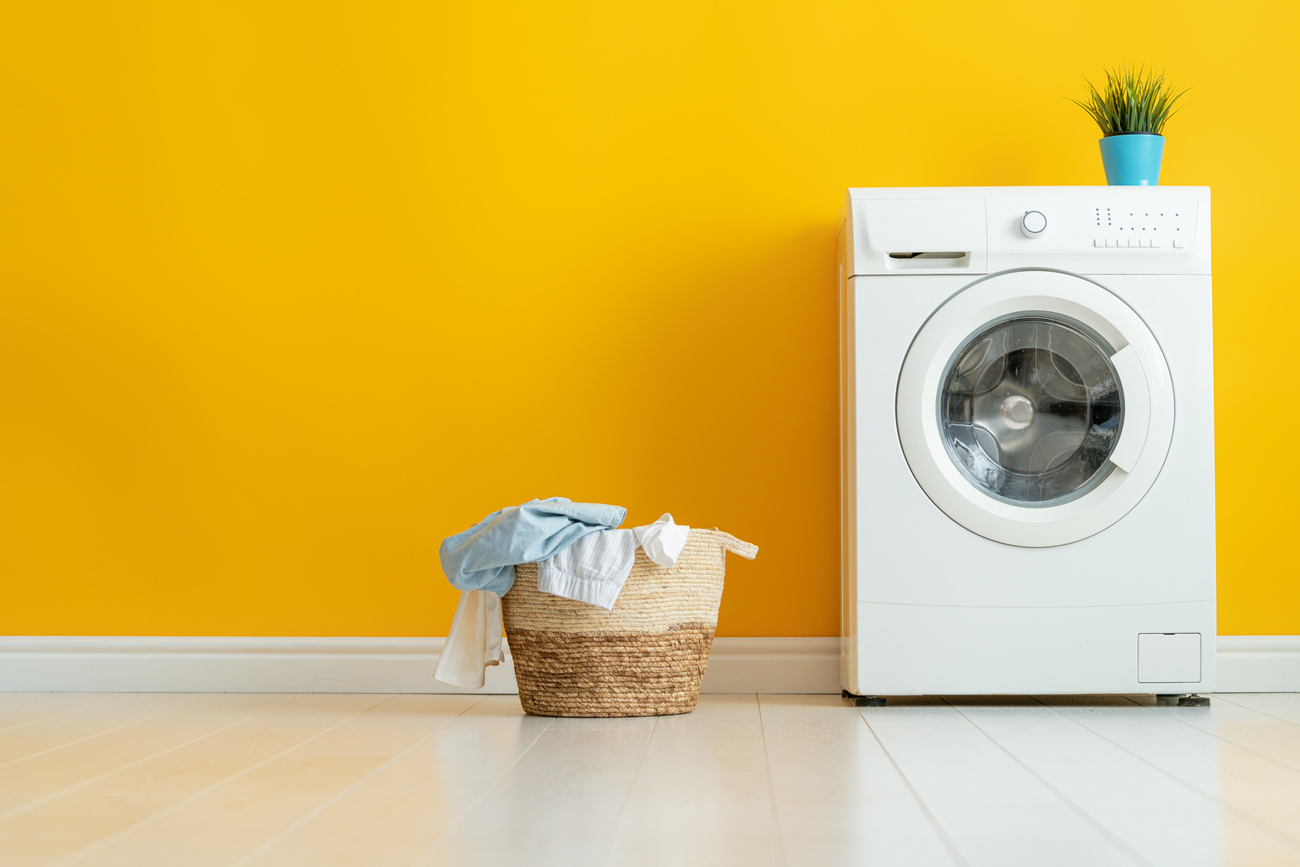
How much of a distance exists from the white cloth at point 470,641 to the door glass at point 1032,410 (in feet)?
2.64

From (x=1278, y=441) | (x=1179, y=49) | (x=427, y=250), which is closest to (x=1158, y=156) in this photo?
(x=1179, y=49)

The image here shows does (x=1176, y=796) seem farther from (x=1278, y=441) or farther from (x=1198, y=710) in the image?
(x=1278, y=441)

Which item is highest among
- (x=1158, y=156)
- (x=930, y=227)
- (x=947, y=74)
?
(x=947, y=74)

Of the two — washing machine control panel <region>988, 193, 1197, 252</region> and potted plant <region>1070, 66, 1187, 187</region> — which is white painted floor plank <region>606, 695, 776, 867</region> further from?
potted plant <region>1070, 66, 1187, 187</region>

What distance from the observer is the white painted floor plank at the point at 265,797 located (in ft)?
3.04

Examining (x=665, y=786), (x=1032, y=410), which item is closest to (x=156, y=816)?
(x=665, y=786)

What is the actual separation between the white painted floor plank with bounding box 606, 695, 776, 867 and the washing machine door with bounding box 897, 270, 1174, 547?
0.54 m

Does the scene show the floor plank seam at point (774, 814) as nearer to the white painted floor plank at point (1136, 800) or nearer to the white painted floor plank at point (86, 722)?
the white painted floor plank at point (1136, 800)

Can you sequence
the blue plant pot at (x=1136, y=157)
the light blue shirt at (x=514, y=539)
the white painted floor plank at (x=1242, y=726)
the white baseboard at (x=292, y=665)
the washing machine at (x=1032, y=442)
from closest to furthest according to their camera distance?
the white painted floor plank at (x=1242, y=726) → the light blue shirt at (x=514, y=539) → the washing machine at (x=1032, y=442) → the blue plant pot at (x=1136, y=157) → the white baseboard at (x=292, y=665)

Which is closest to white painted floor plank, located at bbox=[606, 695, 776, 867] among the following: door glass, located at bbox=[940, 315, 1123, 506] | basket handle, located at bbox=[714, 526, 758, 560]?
basket handle, located at bbox=[714, 526, 758, 560]

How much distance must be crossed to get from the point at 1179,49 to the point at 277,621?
208cm

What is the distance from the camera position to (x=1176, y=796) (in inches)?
43.3

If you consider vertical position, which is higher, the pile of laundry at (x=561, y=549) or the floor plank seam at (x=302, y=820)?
the pile of laundry at (x=561, y=549)

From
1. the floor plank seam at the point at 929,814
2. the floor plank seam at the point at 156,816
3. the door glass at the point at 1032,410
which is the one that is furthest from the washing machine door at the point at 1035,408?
the floor plank seam at the point at 156,816
